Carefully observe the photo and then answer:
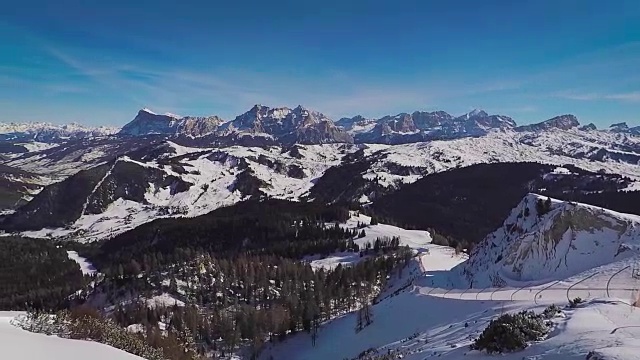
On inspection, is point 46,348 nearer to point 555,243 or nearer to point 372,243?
point 555,243

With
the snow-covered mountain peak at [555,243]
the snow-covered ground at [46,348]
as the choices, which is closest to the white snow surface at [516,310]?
the snow-covered mountain peak at [555,243]

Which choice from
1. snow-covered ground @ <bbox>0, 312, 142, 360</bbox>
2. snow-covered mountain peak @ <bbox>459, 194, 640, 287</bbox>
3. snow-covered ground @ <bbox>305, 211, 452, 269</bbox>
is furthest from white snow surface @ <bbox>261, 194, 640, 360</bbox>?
snow-covered ground @ <bbox>305, 211, 452, 269</bbox>

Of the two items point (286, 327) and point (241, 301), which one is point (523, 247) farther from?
point (241, 301)

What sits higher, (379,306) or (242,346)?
(379,306)

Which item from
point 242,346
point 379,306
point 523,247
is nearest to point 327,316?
point 242,346

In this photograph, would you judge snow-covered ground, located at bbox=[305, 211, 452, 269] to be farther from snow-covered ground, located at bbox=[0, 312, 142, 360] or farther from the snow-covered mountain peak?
snow-covered ground, located at bbox=[0, 312, 142, 360]

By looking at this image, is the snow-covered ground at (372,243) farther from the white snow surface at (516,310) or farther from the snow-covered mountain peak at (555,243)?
the snow-covered mountain peak at (555,243)
